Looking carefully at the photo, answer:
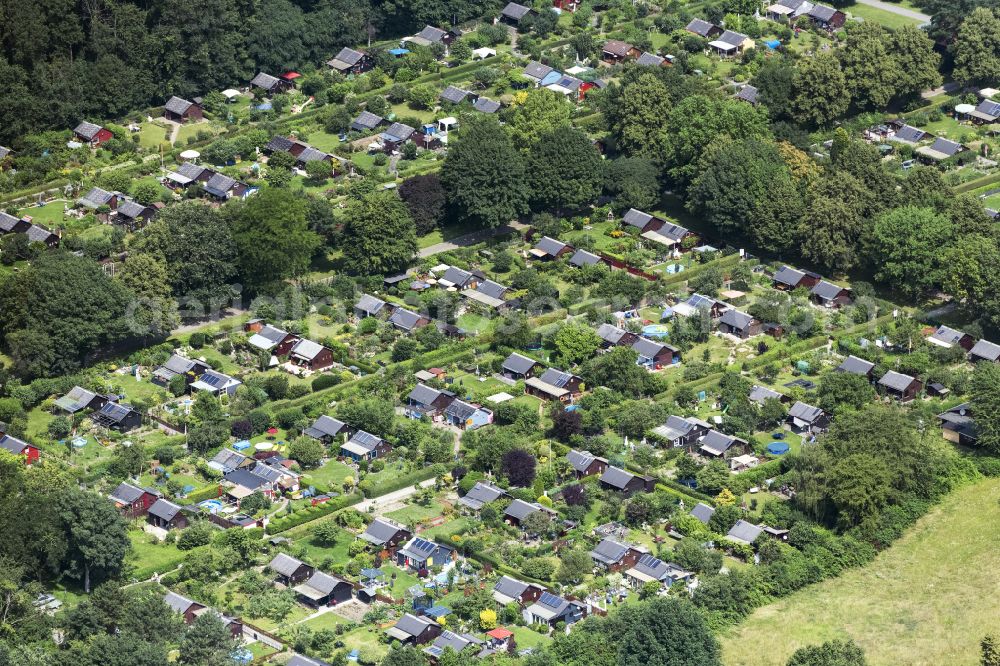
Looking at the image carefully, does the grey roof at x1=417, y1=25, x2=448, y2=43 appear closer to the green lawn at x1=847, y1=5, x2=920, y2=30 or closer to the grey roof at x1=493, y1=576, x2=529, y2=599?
the green lawn at x1=847, y1=5, x2=920, y2=30

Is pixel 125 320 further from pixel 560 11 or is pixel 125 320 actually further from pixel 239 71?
pixel 560 11

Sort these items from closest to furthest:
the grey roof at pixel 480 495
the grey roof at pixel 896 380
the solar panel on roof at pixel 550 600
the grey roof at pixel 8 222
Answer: the solar panel on roof at pixel 550 600 → the grey roof at pixel 480 495 → the grey roof at pixel 896 380 → the grey roof at pixel 8 222

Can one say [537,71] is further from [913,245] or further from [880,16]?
[913,245]

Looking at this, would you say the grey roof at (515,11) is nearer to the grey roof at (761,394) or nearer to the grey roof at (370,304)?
the grey roof at (370,304)

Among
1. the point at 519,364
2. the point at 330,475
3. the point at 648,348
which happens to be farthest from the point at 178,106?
the point at 330,475

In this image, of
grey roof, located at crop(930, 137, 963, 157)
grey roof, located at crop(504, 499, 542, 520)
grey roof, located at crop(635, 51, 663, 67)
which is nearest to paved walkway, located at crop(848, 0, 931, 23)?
grey roof, located at crop(930, 137, 963, 157)

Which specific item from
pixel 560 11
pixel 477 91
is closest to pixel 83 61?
pixel 477 91

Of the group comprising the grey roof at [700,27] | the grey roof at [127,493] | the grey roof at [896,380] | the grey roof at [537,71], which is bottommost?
the grey roof at [127,493]

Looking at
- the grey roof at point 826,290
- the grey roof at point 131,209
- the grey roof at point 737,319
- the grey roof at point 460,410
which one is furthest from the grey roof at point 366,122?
the grey roof at point 460,410
